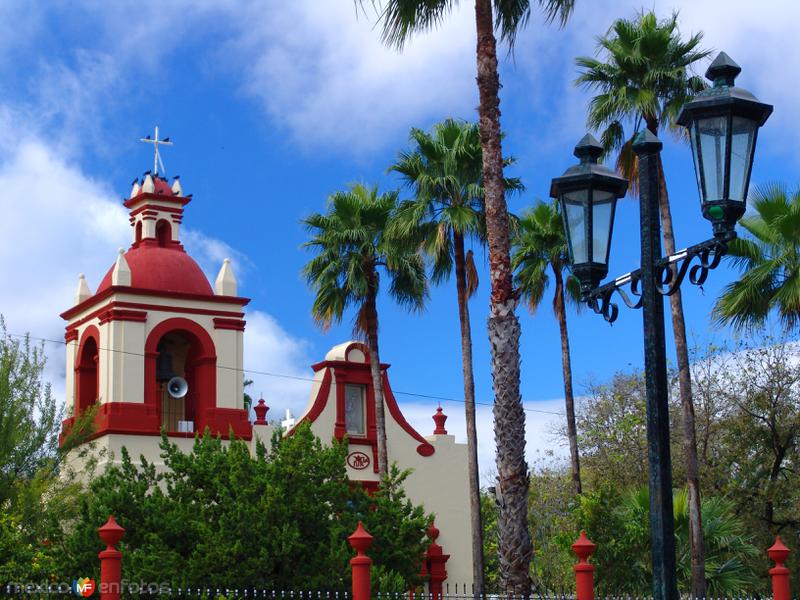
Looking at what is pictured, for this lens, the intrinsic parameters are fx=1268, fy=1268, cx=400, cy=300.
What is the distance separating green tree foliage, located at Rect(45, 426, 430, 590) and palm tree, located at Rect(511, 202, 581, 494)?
1340cm

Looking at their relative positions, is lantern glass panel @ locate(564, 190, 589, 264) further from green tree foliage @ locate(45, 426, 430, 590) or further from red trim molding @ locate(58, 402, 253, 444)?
red trim molding @ locate(58, 402, 253, 444)

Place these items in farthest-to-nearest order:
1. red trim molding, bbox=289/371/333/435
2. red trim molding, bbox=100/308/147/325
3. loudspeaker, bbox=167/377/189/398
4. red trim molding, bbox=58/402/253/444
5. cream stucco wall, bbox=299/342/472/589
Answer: cream stucco wall, bbox=299/342/472/589
red trim molding, bbox=289/371/333/435
loudspeaker, bbox=167/377/189/398
red trim molding, bbox=100/308/147/325
red trim molding, bbox=58/402/253/444

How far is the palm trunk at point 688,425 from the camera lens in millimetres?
22281

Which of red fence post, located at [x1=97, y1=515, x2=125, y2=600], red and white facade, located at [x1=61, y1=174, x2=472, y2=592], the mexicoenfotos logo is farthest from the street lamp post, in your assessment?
red and white facade, located at [x1=61, y1=174, x2=472, y2=592]

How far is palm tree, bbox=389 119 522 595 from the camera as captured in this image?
29.3 m

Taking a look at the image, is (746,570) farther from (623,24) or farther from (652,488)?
(652,488)

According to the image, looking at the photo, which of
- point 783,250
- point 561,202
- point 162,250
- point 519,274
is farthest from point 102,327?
point 561,202

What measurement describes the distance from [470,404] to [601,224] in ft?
66.9

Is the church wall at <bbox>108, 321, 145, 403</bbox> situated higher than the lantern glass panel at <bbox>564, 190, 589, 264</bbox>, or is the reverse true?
the church wall at <bbox>108, 321, 145, 403</bbox>

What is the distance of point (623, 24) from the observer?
26.2m

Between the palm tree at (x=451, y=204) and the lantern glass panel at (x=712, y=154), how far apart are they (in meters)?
20.8

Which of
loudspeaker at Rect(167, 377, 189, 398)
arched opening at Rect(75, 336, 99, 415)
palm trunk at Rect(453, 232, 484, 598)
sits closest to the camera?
palm trunk at Rect(453, 232, 484, 598)

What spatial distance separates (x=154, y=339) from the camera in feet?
103

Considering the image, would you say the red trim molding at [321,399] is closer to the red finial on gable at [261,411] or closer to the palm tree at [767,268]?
the red finial on gable at [261,411]
